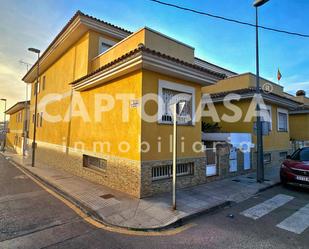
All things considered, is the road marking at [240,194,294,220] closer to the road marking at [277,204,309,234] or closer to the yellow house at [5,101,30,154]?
the road marking at [277,204,309,234]

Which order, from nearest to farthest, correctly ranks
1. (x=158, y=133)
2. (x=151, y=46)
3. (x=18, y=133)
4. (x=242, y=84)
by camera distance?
(x=158, y=133), (x=151, y=46), (x=242, y=84), (x=18, y=133)

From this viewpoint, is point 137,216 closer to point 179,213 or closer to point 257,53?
point 179,213

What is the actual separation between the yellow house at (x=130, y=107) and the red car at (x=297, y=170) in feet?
10.2

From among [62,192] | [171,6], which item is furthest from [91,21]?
[62,192]

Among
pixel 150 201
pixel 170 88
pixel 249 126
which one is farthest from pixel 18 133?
pixel 249 126

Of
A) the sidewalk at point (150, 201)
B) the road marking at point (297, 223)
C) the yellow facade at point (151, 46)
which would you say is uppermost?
the yellow facade at point (151, 46)

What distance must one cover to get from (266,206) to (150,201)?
10.9ft

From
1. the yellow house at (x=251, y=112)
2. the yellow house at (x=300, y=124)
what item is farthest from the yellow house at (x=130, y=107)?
the yellow house at (x=300, y=124)

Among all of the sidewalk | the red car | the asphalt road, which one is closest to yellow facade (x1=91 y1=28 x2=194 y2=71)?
the sidewalk

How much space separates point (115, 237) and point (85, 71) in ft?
24.7

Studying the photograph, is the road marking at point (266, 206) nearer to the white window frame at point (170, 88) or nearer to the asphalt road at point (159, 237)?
the asphalt road at point (159, 237)

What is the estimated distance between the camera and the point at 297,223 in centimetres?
446

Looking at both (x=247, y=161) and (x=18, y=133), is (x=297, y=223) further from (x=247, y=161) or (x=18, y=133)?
(x=18, y=133)

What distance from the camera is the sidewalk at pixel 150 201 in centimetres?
449
